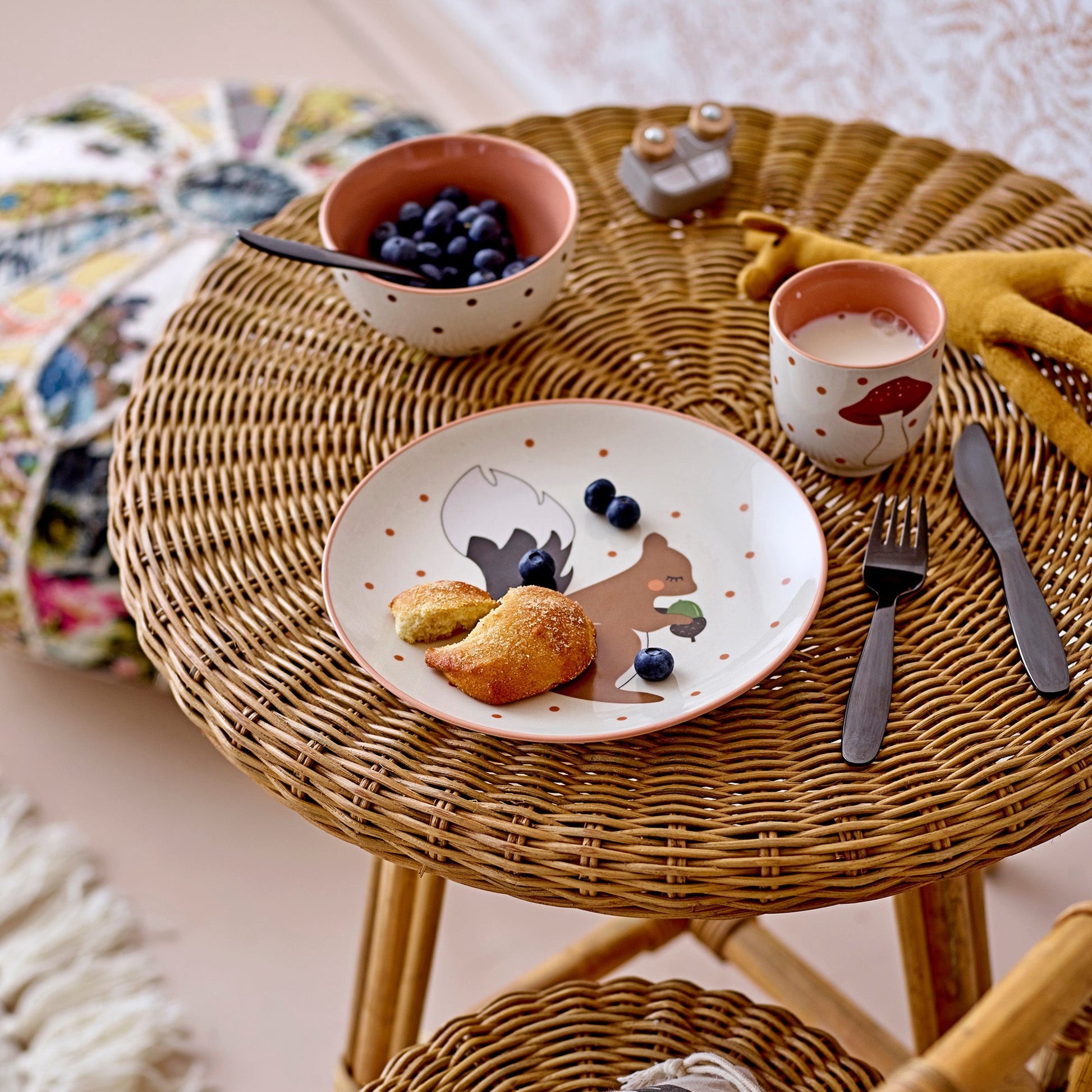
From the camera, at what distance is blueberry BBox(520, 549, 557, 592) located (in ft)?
2.39

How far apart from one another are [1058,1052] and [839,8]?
4.26 feet

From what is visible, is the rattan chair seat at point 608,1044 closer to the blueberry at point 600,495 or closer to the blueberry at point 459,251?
the blueberry at point 600,495

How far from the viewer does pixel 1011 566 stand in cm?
73

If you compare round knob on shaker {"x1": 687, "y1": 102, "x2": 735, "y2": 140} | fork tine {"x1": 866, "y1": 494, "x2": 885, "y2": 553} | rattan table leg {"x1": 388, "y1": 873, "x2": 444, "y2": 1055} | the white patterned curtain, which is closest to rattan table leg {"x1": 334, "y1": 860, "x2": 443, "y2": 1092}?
rattan table leg {"x1": 388, "y1": 873, "x2": 444, "y2": 1055}

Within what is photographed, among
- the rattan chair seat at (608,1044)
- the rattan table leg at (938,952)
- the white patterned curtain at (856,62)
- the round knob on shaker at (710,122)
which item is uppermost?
the round knob on shaker at (710,122)

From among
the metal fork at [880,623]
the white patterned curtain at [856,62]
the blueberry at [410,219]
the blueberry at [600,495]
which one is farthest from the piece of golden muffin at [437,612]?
the white patterned curtain at [856,62]

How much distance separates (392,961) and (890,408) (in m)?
0.57

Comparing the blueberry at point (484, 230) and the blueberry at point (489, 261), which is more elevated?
the blueberry at point (484, 230)

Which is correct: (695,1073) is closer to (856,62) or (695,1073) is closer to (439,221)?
(439,221)

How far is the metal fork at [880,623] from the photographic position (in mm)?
648

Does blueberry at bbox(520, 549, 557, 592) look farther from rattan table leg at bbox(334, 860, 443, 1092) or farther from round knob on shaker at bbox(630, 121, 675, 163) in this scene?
round knob on shaker at bbox(630, 121, 675, 163)

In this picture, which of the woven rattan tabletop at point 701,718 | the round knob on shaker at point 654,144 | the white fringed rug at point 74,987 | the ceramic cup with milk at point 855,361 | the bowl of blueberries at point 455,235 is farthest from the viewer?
the white fringed rug at point 74,987

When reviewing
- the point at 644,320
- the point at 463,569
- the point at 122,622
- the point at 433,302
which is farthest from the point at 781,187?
the point at 122,622

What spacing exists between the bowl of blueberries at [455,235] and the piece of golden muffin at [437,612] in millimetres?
230
